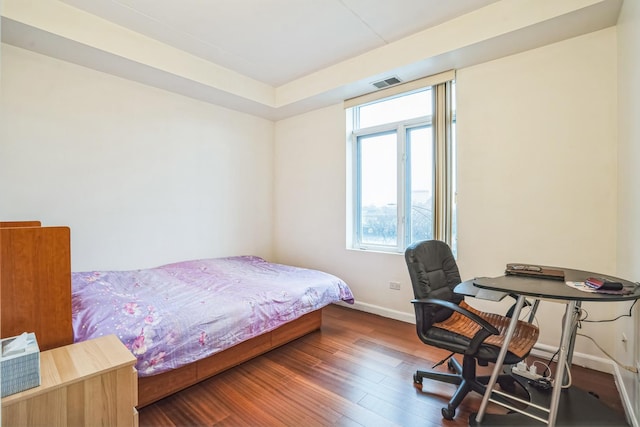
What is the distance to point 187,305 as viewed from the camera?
2219 mm

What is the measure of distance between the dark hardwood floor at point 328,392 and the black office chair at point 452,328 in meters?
0.13

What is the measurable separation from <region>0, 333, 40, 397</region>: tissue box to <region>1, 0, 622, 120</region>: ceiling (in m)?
2.53

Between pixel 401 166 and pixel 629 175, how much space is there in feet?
6.21

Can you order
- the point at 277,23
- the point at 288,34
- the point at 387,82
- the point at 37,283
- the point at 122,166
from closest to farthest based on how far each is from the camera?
the point at 37,283 < the point at 277,23 < the point at 288,34 < the point at 122,166 < the point at 387,82

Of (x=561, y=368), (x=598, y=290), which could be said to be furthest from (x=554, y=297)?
(x=561, y=368)

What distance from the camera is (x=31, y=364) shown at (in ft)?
3.66

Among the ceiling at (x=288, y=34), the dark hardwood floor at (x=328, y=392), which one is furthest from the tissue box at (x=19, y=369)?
the ceiling at (x=288, y=34)

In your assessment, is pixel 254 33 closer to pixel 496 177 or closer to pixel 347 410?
pixel 496 177

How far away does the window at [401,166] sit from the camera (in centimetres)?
304

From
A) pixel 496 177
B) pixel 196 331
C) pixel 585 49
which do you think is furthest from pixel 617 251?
pixel 196 331

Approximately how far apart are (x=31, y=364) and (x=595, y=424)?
2.76 metres

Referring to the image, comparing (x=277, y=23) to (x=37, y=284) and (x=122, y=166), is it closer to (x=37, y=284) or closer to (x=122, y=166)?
(x=122, y=166)

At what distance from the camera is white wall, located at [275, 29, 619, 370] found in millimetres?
2316

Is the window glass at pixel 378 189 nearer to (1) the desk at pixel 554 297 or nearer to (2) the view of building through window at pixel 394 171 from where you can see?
(2) the view of building through window at pixel 394 171
